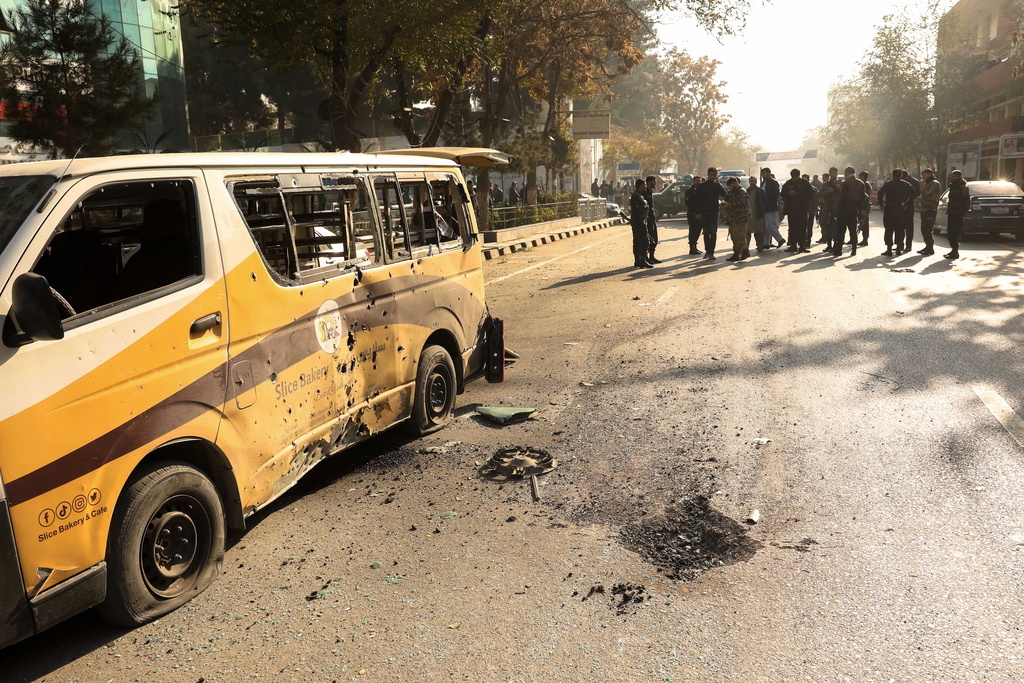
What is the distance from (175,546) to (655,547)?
2277 mm

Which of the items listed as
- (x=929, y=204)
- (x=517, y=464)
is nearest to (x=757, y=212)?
(x=929, y=204)

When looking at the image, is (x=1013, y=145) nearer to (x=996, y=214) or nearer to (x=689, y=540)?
(x=996, y=214)

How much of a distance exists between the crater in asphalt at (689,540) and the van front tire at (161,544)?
2044mm

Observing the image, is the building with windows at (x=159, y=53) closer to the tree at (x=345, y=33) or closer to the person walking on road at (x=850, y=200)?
the tree at (x=345, y=33)

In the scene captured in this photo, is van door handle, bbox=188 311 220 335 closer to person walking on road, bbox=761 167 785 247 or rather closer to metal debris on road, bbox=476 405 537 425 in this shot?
metal debris on road, bbox=476 405 537 425

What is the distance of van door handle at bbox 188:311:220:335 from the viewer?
4.04m

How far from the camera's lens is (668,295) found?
13961mm

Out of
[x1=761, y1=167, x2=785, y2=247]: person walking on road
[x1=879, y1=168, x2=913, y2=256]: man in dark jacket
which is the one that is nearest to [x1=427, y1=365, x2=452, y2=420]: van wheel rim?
[x1=879, y1=168, x2=913, y2=256]: man in dark jacket

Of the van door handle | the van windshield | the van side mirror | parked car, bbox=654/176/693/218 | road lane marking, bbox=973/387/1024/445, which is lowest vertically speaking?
road lane marking, bbox=973/387/1024/445

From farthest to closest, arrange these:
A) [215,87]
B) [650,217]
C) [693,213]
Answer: [215,87]
[693,213]
[650,217]

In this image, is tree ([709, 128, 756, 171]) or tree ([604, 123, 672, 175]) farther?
tree ([709, 128, 756, 171])

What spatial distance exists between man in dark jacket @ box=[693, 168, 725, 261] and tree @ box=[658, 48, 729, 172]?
6287cm

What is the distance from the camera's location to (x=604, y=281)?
16484 mm

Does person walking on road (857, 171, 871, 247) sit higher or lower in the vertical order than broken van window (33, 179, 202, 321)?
lower
